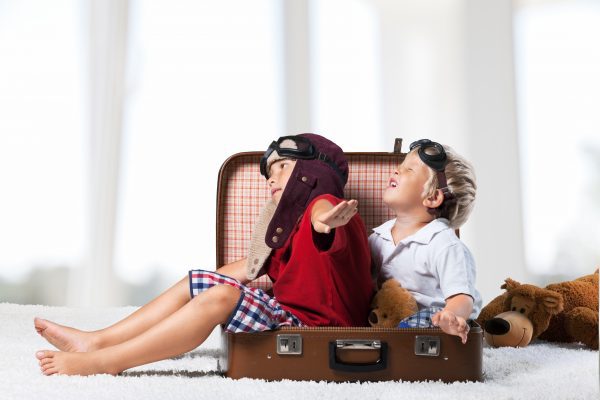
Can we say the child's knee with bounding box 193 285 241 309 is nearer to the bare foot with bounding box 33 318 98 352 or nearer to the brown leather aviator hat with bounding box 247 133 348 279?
the brown leather aviator hat with bounding box 247 133 348 279

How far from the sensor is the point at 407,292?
58.7 inches

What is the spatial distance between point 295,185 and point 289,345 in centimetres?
33

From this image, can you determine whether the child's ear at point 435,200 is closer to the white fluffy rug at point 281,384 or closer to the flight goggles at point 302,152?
the flight goggles at point 302,152

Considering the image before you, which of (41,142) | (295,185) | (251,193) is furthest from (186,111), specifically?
(295,185)

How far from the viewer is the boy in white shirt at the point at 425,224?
1492mm

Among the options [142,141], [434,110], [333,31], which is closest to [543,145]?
[434,110]

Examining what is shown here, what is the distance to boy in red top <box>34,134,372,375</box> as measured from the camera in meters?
1.35

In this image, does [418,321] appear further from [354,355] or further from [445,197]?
[445,197]

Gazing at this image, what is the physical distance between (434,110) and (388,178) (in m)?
0.89

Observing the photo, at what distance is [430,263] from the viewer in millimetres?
1498

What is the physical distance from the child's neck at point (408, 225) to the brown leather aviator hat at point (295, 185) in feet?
0.41

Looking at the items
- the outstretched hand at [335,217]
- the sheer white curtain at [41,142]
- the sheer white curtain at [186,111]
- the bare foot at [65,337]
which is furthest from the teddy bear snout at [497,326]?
the sheer white curtain at [41,142]

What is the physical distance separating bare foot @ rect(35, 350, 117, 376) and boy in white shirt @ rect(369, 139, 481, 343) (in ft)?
1.75

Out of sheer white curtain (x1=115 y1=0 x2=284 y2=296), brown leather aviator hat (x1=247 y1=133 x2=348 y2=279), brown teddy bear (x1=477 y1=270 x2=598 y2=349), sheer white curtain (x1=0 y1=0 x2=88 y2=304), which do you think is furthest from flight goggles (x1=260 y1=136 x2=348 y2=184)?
sheer white curtain (x1=0 y1=0 x2=88 y2=304)
